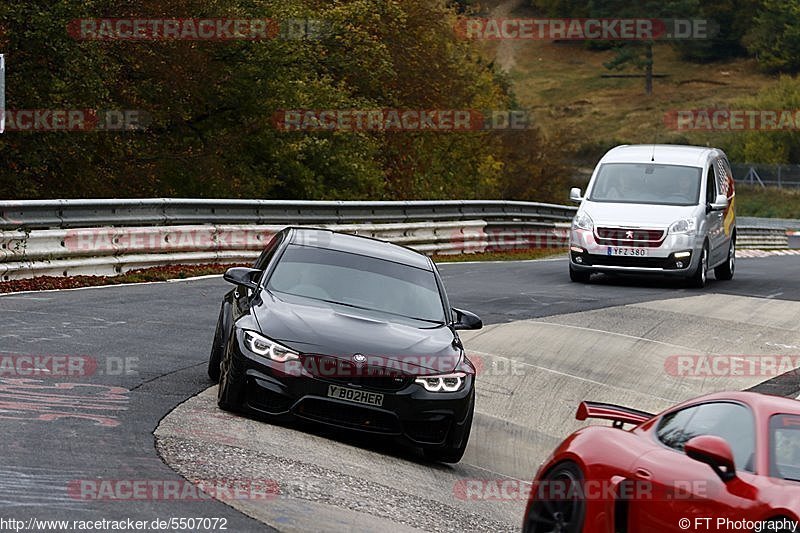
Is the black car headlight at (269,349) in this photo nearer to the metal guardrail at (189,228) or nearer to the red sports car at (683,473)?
the red sports car at (683,473)

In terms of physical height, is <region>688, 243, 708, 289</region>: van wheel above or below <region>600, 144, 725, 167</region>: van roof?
below

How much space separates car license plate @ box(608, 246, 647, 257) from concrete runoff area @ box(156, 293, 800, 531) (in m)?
1.34

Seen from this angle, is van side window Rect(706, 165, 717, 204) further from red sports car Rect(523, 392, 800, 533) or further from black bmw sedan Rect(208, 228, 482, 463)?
red sports car Rect(523, 392, 800, 533)

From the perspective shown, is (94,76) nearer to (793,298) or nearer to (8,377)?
(793,298)

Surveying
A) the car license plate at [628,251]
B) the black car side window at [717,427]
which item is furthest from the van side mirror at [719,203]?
the black car side window at [717,427]

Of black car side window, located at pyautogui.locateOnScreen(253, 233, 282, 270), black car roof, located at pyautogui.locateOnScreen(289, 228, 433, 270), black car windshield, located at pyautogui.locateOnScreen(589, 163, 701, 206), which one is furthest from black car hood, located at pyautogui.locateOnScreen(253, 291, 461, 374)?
black car windshield, located at pyautogui.locateOnScreen(589, 163, 701, 206)

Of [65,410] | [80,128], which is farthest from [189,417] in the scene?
[80,128]

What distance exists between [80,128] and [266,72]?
28.2 feet

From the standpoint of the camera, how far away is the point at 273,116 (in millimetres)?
35344

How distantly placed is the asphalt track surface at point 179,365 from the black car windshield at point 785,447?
7.45ft

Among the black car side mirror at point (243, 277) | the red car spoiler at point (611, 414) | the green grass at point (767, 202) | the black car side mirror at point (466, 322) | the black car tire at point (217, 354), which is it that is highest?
the black car side mirror at point (243, 277)

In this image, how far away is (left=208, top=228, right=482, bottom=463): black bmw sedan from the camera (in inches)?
377

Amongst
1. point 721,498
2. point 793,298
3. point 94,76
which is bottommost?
point 793,298

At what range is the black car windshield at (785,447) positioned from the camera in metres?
6.25
